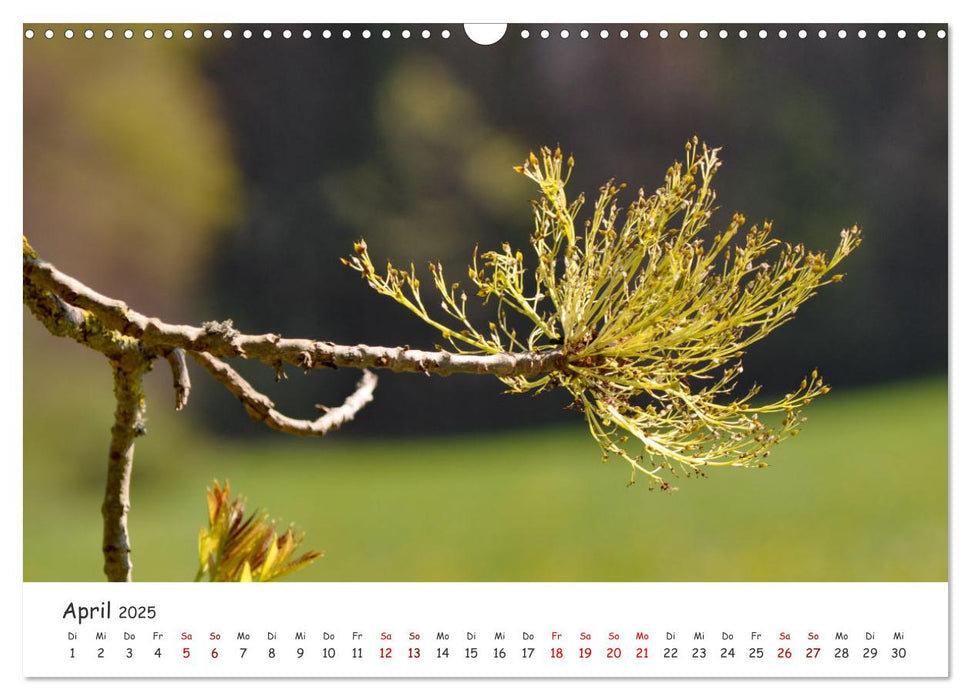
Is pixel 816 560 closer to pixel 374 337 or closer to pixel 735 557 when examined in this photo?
pixel 735 557

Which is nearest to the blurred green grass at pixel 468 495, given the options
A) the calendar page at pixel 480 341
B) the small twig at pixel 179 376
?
the calendar page at pixel 480 341

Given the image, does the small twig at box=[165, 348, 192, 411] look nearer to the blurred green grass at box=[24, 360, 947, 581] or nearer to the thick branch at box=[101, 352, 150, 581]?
the thick branch at box=[101, 352, 150, 581]

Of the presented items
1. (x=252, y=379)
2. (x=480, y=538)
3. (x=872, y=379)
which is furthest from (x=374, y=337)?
(x=872, y=379)

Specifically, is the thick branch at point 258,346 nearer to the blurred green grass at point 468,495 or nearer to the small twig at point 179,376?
the small twig at point 179,376

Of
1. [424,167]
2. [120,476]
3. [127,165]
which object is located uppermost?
[424,167]

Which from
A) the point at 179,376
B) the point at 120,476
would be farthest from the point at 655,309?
the point at 120,476

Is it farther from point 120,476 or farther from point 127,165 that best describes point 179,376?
point 127,165
